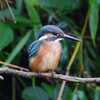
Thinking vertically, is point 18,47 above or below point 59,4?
below

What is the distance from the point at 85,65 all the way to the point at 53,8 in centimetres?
42

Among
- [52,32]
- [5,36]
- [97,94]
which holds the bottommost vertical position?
[97,94]

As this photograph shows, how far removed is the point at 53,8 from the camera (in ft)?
9.40

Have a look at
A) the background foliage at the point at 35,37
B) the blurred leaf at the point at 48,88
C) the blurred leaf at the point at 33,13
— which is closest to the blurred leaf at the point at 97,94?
the background foliage at the point at 35,37

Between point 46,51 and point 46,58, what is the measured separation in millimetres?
35

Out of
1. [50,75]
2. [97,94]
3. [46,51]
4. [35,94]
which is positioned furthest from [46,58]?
[97,94]

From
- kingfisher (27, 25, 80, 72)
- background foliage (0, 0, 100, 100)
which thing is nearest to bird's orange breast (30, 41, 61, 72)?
kingfisher (27, 25, 80, 72)

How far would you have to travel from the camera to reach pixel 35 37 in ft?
8.86

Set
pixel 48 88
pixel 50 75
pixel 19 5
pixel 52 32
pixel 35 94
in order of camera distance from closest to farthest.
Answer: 1. pixel 50 75
2. pixel 52 32
3. pixel 35 94
4. pixel 48 88
5. pixel 19 5

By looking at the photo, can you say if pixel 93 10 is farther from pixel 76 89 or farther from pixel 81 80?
pixel 81 80

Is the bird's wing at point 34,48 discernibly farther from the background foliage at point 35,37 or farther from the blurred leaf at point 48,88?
the blurred leaf at point 48,88

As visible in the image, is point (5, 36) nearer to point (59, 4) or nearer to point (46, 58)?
point (59, 4)

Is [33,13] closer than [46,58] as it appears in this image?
No

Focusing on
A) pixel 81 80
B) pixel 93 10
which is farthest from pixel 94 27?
pixel 81 80
